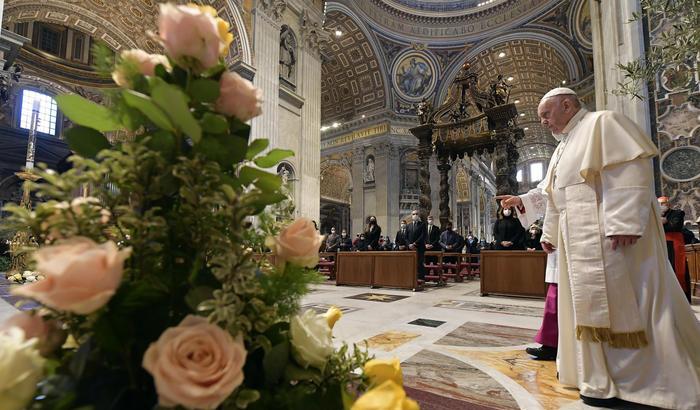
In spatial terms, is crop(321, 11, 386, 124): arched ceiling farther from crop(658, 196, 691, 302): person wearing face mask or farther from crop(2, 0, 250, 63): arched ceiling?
crop(658, 196, 691, 302): person wearing face mask

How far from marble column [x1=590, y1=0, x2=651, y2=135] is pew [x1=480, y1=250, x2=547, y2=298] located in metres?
2.82

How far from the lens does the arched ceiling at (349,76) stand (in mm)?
16156

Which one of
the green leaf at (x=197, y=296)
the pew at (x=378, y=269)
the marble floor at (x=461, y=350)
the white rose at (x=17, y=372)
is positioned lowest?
the marble floor at (x=461, y=350)

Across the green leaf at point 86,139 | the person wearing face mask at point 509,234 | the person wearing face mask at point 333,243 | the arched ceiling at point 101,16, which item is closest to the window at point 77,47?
the arched ceiling at point 101,16

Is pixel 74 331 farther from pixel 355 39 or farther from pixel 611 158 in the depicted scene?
pixel 355 39

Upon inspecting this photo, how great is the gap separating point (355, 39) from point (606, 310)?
1644 centimetres

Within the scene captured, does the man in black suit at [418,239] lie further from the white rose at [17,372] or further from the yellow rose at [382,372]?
the white rose at [17,372]

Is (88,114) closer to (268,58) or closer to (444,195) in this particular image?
(268,58)

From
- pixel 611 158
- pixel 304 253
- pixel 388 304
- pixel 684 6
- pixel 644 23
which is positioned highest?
pixel 644 23

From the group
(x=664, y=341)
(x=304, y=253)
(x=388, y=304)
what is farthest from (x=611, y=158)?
(x=388, y=304)

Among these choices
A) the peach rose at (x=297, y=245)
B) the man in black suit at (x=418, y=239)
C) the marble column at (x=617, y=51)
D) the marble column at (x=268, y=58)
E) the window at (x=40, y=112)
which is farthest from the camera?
the window at (x=40, y=112)

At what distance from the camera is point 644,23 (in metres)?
6.25

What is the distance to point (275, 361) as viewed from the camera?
604 millimetres

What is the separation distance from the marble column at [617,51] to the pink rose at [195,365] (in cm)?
689
